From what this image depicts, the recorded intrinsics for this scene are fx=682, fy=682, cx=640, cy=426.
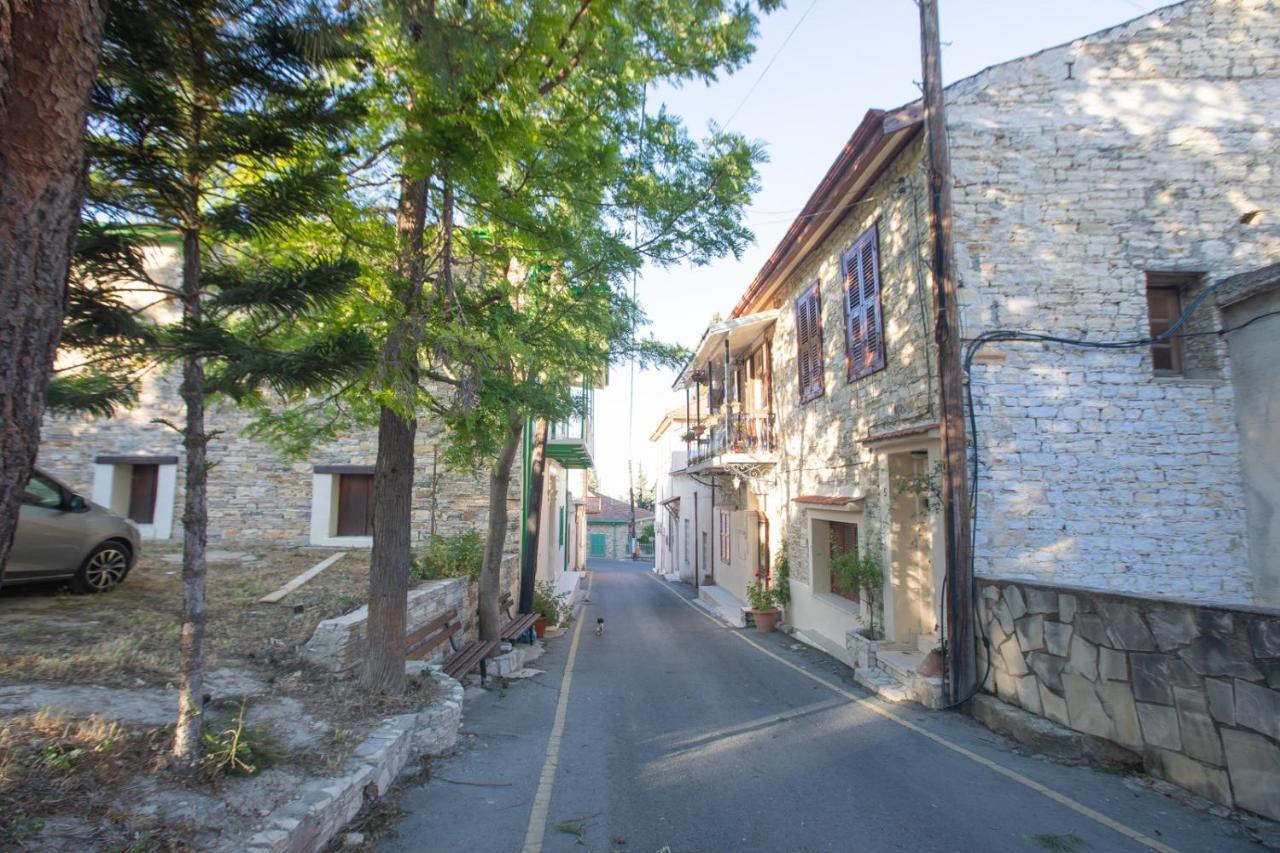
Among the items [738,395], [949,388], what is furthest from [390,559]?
[738,395]

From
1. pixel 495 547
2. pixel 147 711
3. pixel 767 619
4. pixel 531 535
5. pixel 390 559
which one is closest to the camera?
pixel 147 711

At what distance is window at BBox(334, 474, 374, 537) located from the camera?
12.9m

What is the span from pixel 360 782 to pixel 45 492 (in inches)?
204

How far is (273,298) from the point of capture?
4223 mm

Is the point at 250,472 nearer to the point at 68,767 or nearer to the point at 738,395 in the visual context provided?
the point at 68,767

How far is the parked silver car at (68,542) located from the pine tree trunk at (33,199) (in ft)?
16.9

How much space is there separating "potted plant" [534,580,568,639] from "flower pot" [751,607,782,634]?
4340 millimetres

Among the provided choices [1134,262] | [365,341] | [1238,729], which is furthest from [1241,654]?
[365,341]

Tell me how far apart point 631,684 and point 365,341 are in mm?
6395

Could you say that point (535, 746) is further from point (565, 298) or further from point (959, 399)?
point (959, 399)

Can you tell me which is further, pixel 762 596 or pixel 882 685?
pixel 762 596

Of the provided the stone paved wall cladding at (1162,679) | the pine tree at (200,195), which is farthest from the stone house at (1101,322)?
the pine tree at (200,195)

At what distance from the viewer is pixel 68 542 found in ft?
23.0

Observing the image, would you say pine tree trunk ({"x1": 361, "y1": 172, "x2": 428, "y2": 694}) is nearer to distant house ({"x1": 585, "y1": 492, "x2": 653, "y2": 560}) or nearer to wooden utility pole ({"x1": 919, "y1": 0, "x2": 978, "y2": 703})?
wooden utility pole ({"x1": 919, "y1": 0, "x2": 978, "y2": 703})
